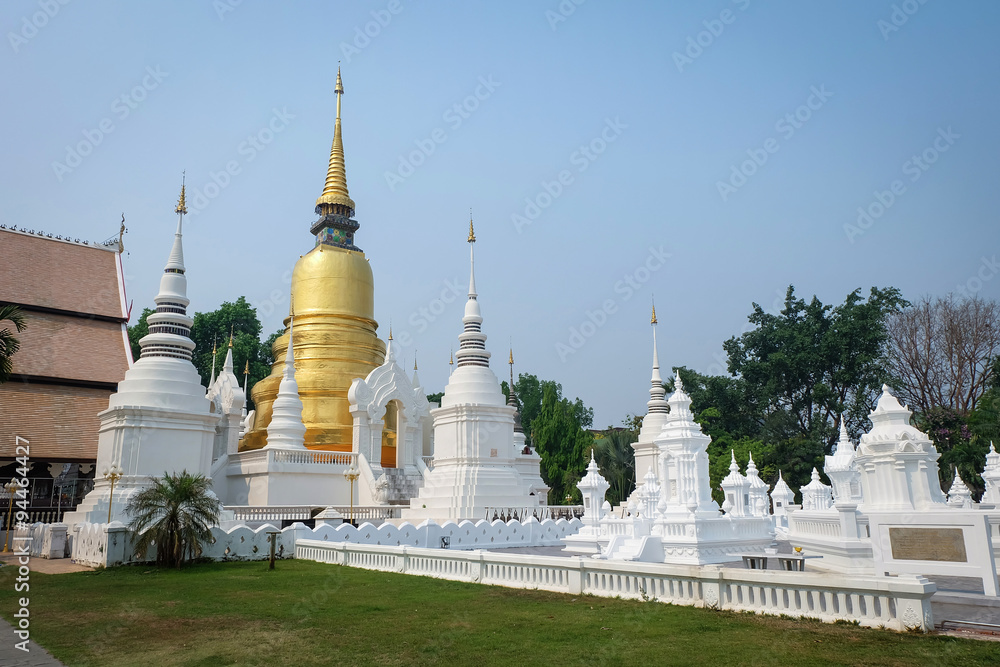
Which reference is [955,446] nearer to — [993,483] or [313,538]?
[993,483]

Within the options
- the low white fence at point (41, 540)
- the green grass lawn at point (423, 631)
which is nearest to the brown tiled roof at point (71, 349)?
the low white fence at point (41, 540)

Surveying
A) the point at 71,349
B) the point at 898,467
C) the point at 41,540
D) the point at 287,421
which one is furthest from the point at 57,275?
the point at 898,467

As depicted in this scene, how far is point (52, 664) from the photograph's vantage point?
21.3 feet

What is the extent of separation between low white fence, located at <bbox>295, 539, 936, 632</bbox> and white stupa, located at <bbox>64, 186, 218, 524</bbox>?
11176 mm

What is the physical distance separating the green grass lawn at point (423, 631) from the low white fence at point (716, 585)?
0.23 m

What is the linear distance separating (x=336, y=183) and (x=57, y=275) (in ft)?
41.7

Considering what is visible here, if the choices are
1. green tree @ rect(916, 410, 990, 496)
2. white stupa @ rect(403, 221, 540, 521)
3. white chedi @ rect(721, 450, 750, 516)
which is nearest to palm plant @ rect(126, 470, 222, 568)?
white stupa @ rect(403, 221, 540, 521)

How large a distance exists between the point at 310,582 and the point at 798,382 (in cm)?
3984

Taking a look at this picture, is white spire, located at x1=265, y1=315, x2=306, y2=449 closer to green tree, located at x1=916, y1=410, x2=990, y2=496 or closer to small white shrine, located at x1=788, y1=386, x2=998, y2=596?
small white shrine, located at x1=788, y1=386, x2=998, y2=596

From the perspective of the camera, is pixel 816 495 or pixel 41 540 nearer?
pixel 41 540

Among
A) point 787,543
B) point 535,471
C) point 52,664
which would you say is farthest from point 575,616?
point 535,471

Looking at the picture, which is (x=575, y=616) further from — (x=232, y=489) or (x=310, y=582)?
(x=232, y=489)

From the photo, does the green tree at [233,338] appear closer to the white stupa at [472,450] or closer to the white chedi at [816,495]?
the white stupa at [472,450]

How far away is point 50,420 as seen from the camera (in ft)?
84.0
